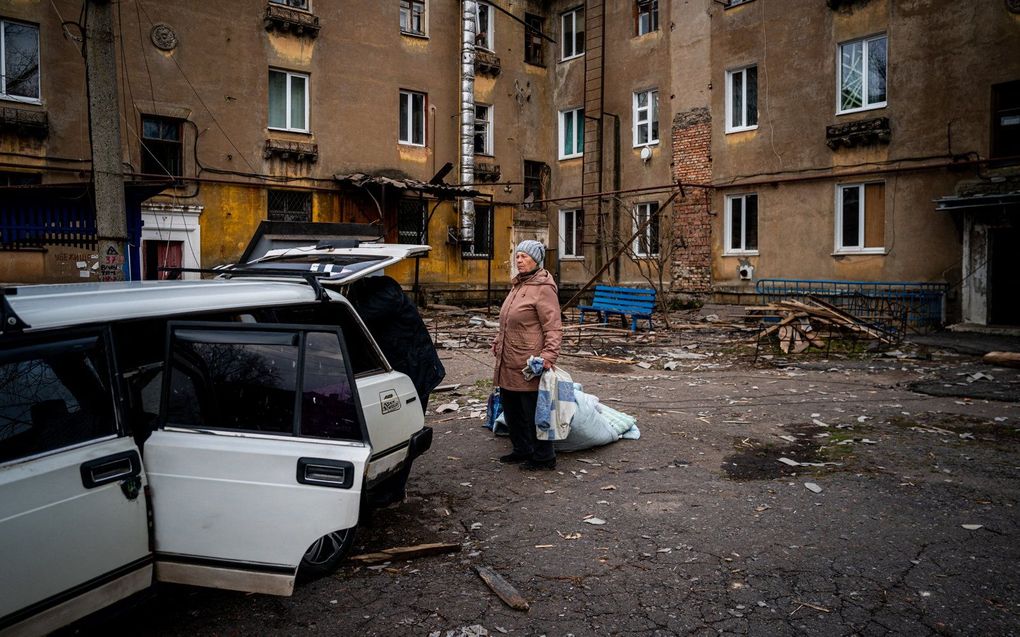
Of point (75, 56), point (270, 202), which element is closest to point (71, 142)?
point (75, 56)

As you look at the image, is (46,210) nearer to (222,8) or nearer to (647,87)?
(222,8)

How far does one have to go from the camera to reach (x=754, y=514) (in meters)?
5.01

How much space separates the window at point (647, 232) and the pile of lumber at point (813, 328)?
26.2ft

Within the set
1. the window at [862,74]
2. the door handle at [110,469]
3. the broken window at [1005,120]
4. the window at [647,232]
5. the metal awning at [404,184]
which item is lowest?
the door handle at [110,469]

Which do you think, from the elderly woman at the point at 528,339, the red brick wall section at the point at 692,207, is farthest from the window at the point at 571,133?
the elderly woman at the point at 528,339

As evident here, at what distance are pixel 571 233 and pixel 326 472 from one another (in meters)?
22.8

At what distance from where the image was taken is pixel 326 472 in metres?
3.10

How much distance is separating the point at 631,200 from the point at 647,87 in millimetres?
3543

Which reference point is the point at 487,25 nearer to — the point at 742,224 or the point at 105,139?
the point at 742,224

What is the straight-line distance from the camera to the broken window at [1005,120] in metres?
14.9

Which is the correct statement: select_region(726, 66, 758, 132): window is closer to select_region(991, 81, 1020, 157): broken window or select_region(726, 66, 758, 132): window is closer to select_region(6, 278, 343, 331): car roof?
select_region(991, 81, 1020, 157): broken window

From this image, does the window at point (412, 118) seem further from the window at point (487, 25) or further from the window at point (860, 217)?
the window at point (860, 217)

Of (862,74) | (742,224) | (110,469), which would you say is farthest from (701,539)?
(742,224)

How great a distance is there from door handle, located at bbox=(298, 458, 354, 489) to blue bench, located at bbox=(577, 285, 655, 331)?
13648 millimetres
